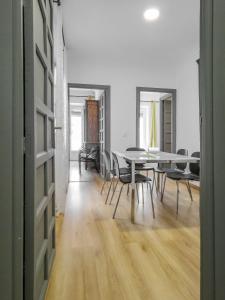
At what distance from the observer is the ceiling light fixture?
118 inches

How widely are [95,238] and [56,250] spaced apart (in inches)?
16.2

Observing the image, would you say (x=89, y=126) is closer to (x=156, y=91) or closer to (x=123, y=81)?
(x=123, y=81)

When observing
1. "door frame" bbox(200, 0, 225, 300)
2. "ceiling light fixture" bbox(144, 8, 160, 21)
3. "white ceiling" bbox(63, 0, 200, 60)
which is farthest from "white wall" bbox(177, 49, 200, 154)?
"door frame" bbox(200, 0, 225, 300)

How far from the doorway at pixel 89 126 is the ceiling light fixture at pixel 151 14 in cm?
202

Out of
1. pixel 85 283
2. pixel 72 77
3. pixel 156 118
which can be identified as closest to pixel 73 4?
pixel 72 77

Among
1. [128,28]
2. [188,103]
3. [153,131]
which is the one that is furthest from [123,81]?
[153,131]

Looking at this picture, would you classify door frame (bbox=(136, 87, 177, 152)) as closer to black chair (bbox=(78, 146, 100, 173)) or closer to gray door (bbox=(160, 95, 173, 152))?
gray door (bbox=(160, 95, 173, 152))

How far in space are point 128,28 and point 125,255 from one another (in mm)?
3268

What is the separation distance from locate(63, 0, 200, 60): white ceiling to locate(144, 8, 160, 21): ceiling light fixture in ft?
0.18

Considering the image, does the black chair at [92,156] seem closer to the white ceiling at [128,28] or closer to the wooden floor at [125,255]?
the white ceiling at [128,28]

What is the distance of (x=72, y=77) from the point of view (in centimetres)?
490

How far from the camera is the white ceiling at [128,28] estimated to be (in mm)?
2926

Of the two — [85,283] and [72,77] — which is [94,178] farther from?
[85,283]

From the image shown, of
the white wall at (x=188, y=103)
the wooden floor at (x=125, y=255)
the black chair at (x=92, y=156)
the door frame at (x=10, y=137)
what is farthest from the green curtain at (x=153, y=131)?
the door frame at (x=10, y=137)
